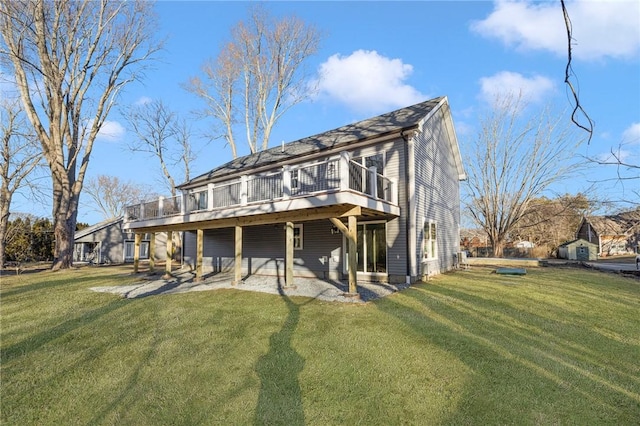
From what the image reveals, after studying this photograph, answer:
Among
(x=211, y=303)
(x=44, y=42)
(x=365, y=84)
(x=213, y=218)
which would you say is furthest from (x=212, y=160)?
(x=211, y=303)

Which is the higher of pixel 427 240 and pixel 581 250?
pixel 427 240

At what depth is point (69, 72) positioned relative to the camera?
17.3 m

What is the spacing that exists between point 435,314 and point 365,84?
14.9 meters

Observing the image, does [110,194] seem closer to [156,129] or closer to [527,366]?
[156,129]

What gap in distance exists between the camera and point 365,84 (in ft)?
59.2

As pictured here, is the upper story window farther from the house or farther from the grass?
the grass

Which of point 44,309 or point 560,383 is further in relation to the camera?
point 44,309

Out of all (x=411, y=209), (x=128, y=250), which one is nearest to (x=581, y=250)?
(x=411, y=209)

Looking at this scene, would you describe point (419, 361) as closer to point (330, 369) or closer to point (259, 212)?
point (330, 369)

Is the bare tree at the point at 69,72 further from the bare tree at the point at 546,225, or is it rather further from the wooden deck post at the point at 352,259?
the bare tree at the point at 546,225

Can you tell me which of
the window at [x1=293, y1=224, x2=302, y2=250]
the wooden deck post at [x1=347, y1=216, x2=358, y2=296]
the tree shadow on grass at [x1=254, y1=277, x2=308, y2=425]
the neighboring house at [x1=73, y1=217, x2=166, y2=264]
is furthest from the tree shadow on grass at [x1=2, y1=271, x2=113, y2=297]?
the neighboring house at [x1=73, y1=217, x2=166, y2=264]

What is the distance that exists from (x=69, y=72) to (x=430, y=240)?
20872mm

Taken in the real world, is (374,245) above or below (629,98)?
below

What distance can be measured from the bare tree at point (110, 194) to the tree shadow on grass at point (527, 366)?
42.6 metres
